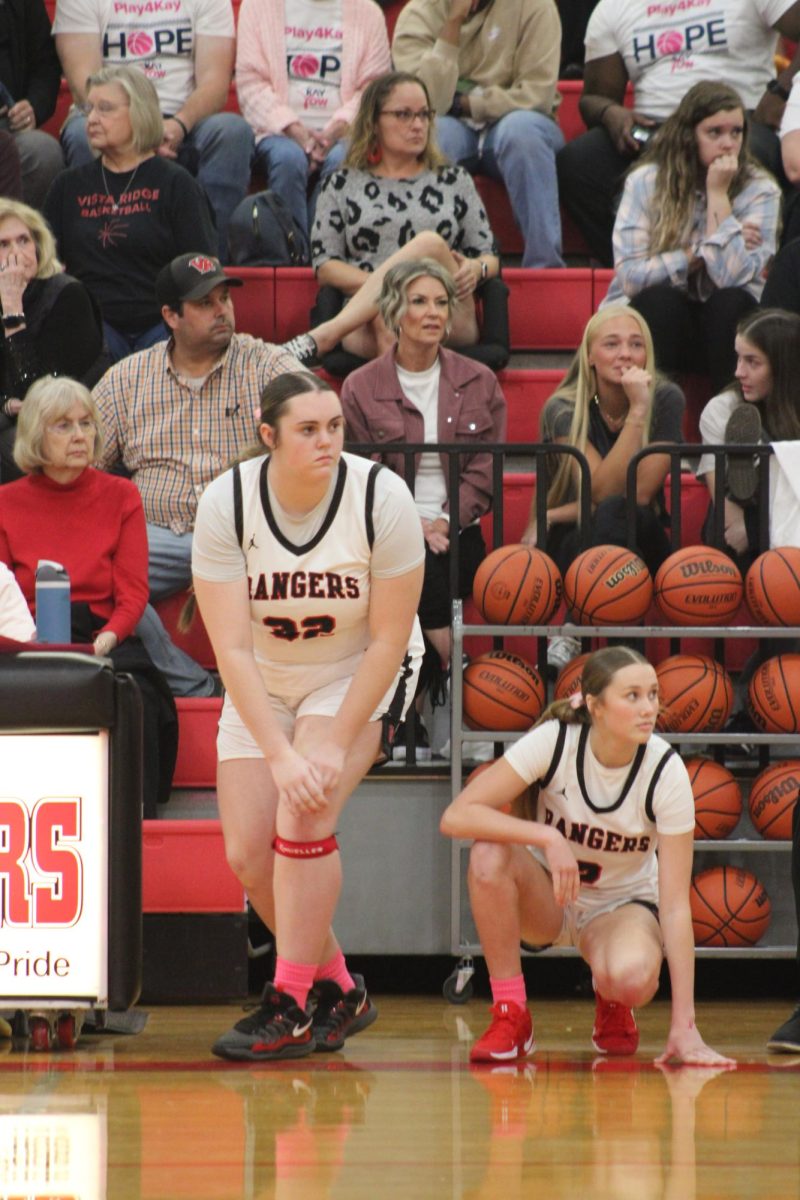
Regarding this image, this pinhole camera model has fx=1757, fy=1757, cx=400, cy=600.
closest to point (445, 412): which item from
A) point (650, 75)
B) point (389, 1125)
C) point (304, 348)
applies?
point (304, 348)

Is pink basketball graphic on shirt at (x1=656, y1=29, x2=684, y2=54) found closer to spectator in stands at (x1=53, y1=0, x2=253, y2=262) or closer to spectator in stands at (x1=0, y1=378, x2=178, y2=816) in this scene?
spectator in stands at (x1=53, y1=0, x2=253, y2=262)

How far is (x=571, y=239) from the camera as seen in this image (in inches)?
289

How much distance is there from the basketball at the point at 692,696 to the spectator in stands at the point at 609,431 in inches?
18.2

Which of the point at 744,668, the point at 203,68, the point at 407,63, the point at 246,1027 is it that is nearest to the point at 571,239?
the point at 407,63

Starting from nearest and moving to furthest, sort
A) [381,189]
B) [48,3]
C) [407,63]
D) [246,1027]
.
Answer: [246,1027] < [381,189] < [407,63] < [48,3]

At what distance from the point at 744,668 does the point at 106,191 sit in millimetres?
2966

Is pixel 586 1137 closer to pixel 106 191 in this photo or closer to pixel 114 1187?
pixel 114 1187

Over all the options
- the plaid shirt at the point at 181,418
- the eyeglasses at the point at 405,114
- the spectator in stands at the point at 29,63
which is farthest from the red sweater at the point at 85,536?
the spectator in stands at the point at 29,63

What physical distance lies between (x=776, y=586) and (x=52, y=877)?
7.36ft

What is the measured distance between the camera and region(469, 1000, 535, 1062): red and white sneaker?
145 inches

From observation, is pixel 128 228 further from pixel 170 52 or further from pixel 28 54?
pixel 28 54

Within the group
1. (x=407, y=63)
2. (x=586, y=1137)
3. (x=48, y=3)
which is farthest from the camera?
(x=48, y=3)

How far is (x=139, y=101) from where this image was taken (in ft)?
20.9

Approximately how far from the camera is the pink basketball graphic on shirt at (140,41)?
23.8ft
